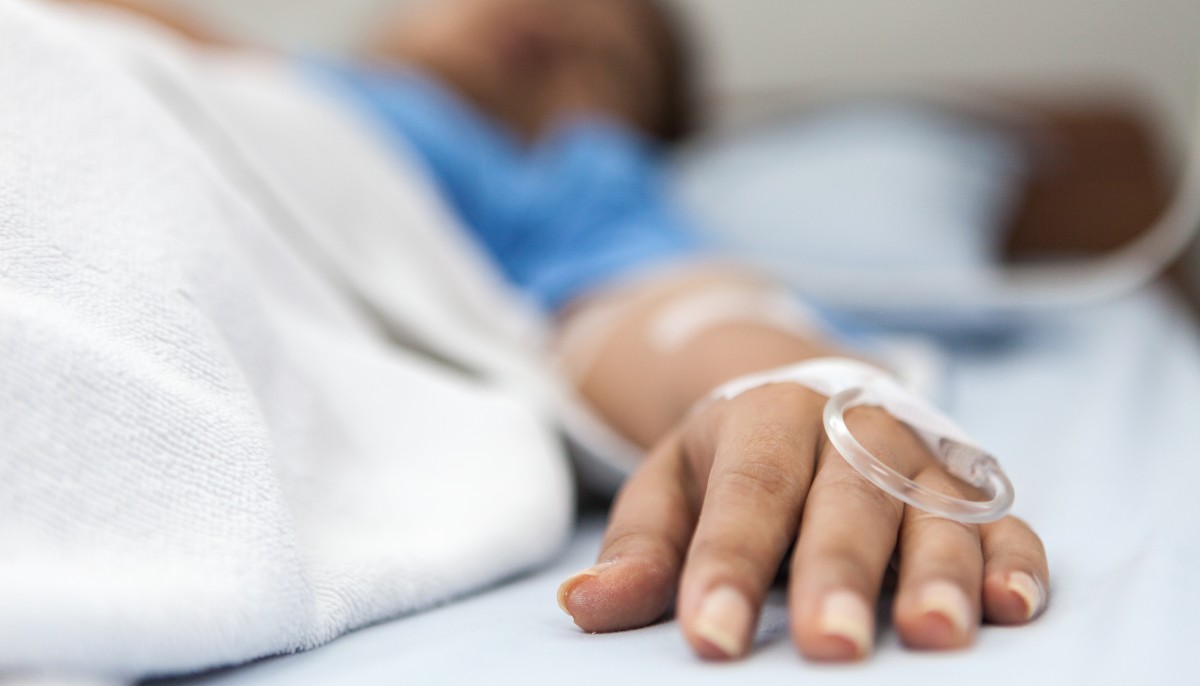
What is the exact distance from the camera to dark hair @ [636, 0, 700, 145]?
1681mm

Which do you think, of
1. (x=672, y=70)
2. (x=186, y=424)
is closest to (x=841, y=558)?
(x=186, y=424)

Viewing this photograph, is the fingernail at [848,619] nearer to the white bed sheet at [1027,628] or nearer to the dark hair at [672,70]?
the white bed sheet at [1027,628]

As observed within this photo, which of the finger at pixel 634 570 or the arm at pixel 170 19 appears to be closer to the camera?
the finger at pixel 634 570

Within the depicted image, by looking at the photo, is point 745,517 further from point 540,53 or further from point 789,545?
point 540,53

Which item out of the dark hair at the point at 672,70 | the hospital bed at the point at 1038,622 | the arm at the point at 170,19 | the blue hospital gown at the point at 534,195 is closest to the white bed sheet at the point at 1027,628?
the hospital bed at the point at 1038,622

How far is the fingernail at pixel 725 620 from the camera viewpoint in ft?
1.05

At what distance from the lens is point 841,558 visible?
0.33m

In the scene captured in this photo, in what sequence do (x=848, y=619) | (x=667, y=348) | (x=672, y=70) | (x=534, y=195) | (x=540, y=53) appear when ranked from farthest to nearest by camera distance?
(x=672, y=70)
(x=540, y=53)
(x=534, y=195)
(x=667, y=348)
(x=848, y=619)

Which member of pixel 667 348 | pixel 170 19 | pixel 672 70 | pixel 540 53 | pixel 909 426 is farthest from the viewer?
pixel 672 70

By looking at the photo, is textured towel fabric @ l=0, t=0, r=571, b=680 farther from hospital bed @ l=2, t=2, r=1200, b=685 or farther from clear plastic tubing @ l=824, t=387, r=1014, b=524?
clear plastic tubing @ l=824, t=387, r=1014, b=524

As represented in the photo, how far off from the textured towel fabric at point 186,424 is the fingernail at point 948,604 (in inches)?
8.1

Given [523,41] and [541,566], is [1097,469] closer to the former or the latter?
[541,566]

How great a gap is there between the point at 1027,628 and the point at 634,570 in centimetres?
14

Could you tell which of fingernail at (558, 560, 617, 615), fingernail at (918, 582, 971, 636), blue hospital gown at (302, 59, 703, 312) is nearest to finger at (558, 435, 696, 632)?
fingernail at (558, 560, 617, 615)
